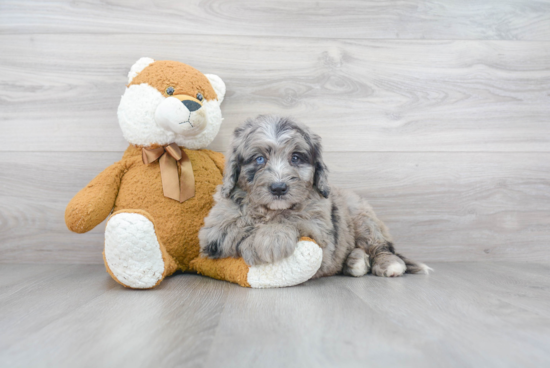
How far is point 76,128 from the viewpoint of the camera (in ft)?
6.89

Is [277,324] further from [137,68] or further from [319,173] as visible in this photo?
[137,68]

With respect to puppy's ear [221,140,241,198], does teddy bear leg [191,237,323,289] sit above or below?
below

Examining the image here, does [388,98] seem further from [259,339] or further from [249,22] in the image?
[259,339]

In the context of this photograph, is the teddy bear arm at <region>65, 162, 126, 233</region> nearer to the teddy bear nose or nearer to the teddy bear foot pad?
the teddy bear foot pad

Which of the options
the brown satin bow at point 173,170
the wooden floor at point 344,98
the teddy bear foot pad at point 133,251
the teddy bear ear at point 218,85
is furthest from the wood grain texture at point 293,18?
the teddy bear foot pad at point 133,251

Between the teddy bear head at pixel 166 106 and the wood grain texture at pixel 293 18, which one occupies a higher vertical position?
the wood grain texture at pixel 293 18

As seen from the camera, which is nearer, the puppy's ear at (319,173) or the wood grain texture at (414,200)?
the puppy's ear at (319,173)

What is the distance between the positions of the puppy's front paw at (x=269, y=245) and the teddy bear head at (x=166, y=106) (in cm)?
56

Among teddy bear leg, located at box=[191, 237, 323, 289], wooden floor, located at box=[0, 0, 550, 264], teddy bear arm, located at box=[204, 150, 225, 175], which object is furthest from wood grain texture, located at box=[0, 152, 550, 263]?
teddy bear leg, located at box=[191, 237, 323, 289]

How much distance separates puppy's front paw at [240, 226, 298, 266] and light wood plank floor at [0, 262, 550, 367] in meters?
0.12

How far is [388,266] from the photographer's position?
1.73 m

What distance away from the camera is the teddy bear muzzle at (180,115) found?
1632 mm

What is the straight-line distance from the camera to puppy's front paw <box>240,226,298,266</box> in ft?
4.69

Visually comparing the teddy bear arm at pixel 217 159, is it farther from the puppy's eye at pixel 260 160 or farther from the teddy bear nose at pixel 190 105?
the puppy's eye at pixel 260 160
